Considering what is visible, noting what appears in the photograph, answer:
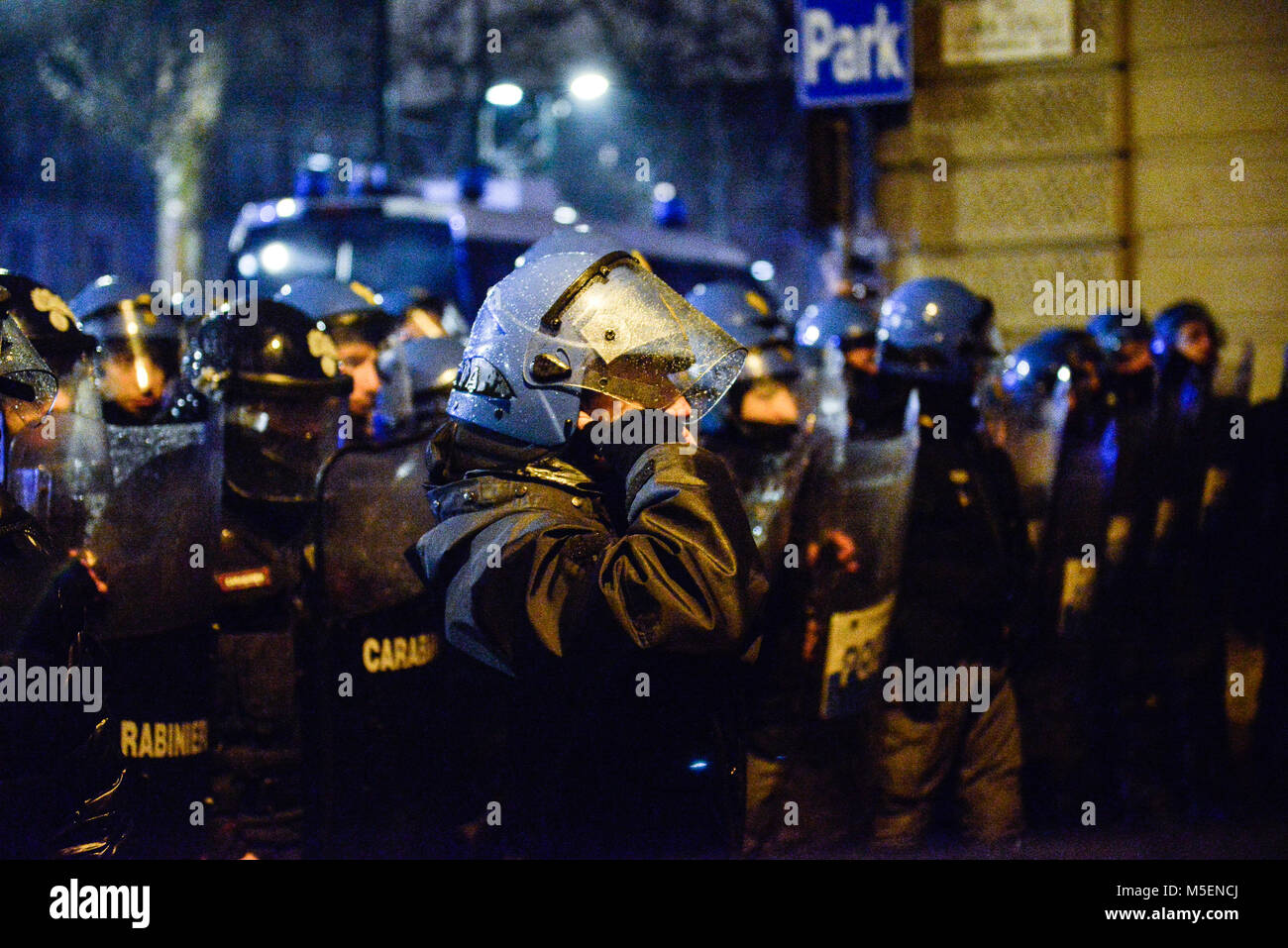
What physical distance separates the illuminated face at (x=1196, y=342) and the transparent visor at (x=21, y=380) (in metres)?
5.23

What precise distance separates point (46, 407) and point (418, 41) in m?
15.6

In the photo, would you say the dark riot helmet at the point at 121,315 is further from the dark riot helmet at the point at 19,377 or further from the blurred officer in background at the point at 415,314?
the dark riot helmet at the point at 19,377

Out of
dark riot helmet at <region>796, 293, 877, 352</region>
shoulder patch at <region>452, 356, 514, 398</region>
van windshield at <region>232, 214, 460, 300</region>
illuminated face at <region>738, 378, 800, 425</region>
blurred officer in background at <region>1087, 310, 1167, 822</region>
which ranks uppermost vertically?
van windshield at <region>232, 214, 460, 300</region>

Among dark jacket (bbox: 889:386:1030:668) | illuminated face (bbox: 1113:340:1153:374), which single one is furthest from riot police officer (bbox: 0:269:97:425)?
illuminated face (bbox: 1113:340:1153:374)

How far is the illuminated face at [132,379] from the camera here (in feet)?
13.4

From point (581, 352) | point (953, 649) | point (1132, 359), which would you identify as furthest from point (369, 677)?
point (1132, 359)

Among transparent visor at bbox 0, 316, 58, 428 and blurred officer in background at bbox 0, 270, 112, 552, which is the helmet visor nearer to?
blurred officer in background at bbox 0, 270, 112, 552

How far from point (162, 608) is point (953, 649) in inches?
98.0

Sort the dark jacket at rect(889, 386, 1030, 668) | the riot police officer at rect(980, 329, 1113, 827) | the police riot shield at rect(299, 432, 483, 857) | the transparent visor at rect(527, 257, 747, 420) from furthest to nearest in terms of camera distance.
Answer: the riot police officer at rect(980, 329, 1113, 827)
the dark jacket at rect(889, 386, 1030, 668)
the police riot shield at rect(299, 432, 483, 857)
the transparent visor at rect(527, 257, 747, 420)

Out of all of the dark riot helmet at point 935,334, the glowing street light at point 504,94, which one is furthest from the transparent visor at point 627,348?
the glowing street light at point 504,94

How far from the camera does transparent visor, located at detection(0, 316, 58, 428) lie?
2.50 metres

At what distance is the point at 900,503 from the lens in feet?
13.4

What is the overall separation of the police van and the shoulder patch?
19.5 ft
